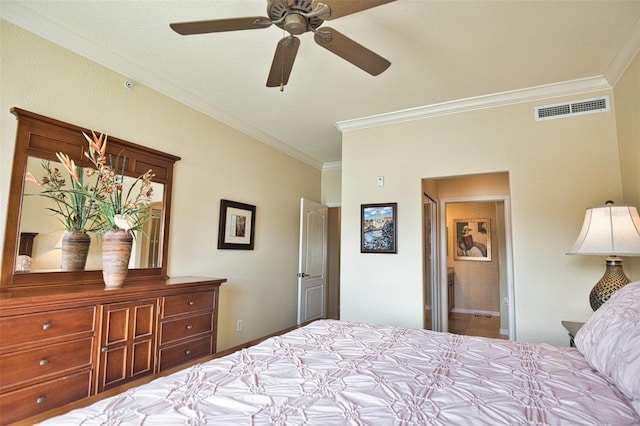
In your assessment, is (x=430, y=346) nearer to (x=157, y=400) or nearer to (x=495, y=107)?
(x=157, y=400)

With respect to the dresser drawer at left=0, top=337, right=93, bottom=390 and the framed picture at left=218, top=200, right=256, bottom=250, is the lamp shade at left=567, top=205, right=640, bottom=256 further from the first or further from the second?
the dresser drawer at left=0, top=337, right=93, bottom=390

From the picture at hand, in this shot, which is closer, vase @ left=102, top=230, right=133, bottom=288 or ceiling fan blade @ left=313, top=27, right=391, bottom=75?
ceiling fan blade @ left=313, top=27, right=391, bottom=75

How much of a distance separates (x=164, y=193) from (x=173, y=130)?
0.62 meters

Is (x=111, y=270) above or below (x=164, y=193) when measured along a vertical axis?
below

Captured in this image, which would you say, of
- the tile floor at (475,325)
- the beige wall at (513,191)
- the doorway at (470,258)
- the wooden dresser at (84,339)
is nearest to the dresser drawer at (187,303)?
the wooden dresser at (84,339)

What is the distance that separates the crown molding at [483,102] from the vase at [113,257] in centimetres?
260

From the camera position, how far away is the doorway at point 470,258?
449 cm

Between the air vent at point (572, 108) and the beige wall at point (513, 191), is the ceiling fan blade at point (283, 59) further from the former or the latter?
the air vent at point (572, 108)

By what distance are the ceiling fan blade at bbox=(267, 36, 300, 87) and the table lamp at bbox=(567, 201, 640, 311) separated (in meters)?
2.29

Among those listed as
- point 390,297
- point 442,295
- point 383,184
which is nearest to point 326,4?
point 383,184

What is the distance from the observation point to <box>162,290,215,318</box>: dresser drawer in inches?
98.6

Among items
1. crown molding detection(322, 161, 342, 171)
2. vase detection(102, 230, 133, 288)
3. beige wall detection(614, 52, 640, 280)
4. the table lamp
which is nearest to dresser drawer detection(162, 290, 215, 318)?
vase detection(102, 230, 133, 288)

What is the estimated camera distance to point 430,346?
67.2 inches

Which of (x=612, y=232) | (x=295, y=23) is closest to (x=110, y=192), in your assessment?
(x=295, y=23)
